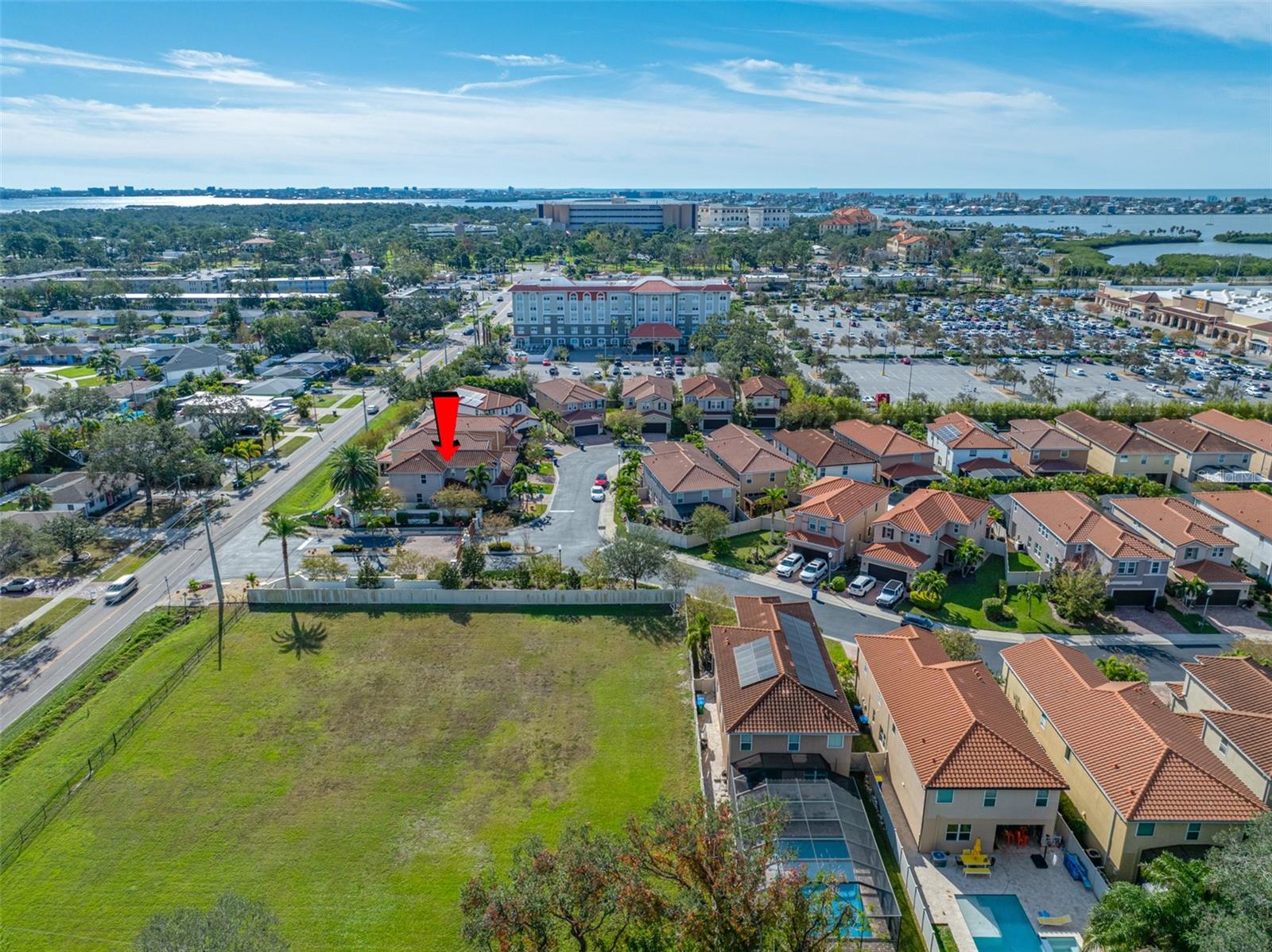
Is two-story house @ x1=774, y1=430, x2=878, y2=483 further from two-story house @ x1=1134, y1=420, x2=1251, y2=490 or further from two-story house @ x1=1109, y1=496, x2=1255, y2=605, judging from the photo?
two-story house @ x1=1134, y1=420, x2=1251, y2=490

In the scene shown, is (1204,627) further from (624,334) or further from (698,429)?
(624,334)

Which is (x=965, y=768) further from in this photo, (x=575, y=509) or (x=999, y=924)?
(x=575, y=509)

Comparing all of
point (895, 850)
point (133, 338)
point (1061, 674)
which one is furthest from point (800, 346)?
point (133, 338)

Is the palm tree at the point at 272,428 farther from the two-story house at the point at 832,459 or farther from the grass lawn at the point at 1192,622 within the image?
the grass lawn at the point at 1192,622

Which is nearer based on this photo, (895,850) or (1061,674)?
(895,850)

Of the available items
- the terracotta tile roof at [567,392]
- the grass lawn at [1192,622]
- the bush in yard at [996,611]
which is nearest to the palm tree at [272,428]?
the terracotta tile roof at [567,392]

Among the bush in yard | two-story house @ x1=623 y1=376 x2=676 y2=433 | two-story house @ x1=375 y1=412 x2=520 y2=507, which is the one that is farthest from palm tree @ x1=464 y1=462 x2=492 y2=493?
the bush in yard

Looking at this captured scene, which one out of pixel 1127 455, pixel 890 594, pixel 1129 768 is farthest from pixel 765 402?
pixel 1129 768
